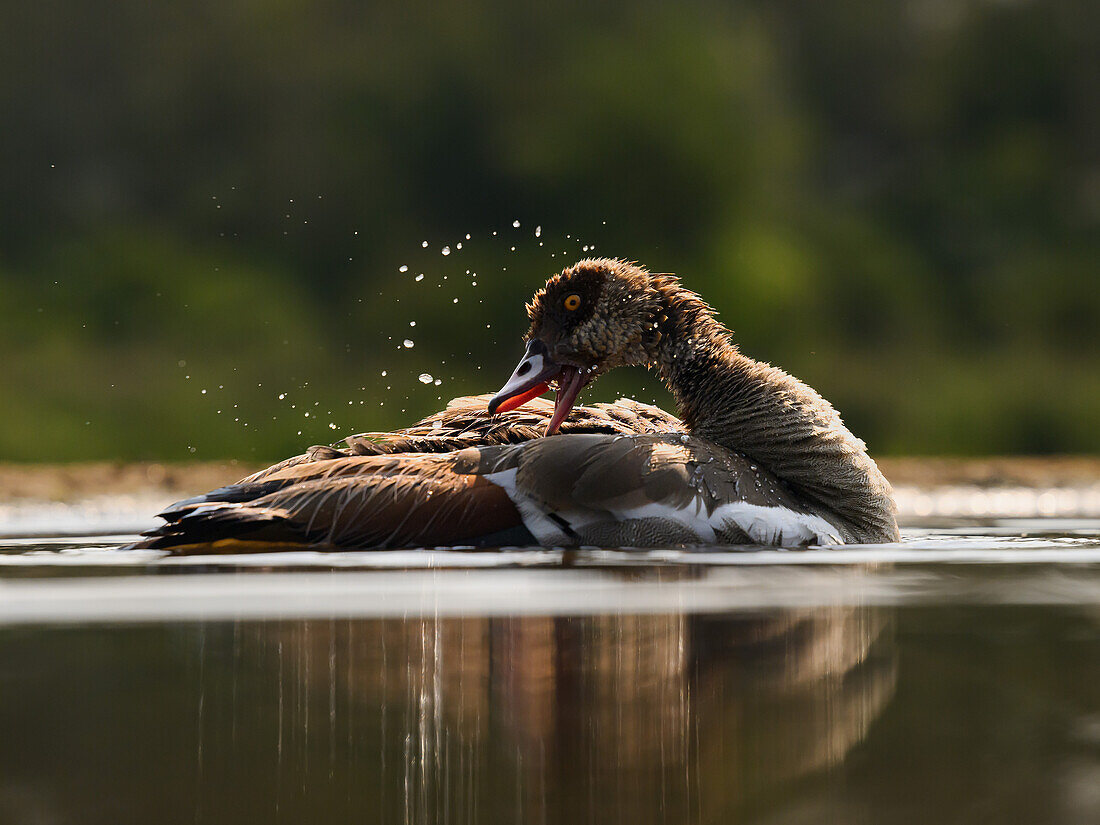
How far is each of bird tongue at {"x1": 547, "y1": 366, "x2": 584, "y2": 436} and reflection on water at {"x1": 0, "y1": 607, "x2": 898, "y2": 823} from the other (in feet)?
8.84

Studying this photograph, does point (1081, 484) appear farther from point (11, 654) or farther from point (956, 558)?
point (11, 654)

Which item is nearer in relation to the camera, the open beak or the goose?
the goose

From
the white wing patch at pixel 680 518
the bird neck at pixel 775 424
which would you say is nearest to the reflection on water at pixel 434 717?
the white wing patch at pixel 680 518

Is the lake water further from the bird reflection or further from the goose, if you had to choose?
the goose

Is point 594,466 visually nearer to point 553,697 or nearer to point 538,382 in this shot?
point 538,382

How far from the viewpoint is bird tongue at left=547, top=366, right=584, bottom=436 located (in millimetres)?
6052

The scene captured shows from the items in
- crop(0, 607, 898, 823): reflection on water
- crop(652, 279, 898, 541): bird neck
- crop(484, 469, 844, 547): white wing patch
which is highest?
crop(652, 279, 898, 541): bird neck

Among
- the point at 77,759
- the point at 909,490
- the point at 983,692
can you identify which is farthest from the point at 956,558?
the point at 909,490

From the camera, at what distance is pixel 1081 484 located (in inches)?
420

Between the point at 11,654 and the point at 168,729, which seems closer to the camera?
the point at 168,729

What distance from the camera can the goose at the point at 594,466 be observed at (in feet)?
17.6

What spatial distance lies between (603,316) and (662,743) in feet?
13.6

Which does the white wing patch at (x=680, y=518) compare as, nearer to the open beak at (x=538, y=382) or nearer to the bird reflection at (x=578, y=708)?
the open beak at (x=538, y=382)

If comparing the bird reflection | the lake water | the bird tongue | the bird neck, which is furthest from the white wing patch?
the bird reflection
